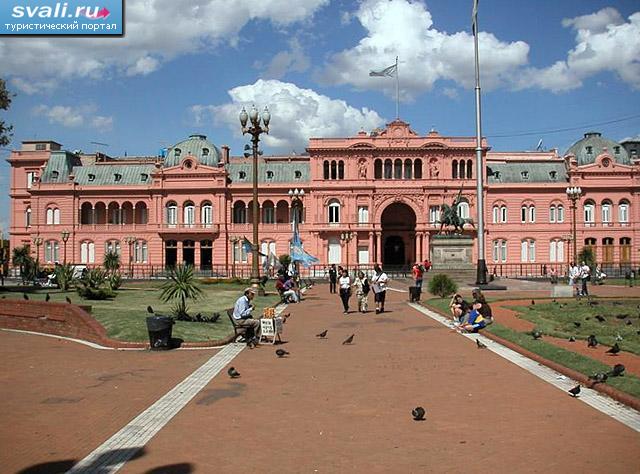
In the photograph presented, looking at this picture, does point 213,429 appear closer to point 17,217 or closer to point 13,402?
point 13,402

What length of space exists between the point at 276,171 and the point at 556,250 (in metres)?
32.1

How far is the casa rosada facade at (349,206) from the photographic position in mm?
72000

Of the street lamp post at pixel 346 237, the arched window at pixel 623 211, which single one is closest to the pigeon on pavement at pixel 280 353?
the street lamp post at pixel 346 237

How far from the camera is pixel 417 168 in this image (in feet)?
240

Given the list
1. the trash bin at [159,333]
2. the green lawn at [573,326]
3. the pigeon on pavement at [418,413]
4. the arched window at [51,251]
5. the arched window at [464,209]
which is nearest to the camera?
the pigeon on pavement at [418,413]

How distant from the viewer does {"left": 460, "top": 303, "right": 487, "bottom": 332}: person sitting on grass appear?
19.6 meters

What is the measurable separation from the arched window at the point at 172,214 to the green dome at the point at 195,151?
525cm

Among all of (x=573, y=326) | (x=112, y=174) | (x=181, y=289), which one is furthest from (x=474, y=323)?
(x=112, y=174)

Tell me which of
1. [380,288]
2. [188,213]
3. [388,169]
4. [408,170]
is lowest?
[380,288]

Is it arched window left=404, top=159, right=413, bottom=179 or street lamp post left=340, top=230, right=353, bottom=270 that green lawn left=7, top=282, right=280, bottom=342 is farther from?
arched window left=404, top=159, right=413, bottom=179

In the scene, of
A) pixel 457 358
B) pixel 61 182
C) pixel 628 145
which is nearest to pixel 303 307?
pixel 457 358

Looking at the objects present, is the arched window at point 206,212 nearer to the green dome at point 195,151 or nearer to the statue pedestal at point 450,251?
the green dome at point 195,151

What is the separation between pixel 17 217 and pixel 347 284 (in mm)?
65404

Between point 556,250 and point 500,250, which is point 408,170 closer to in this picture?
point 500,250
